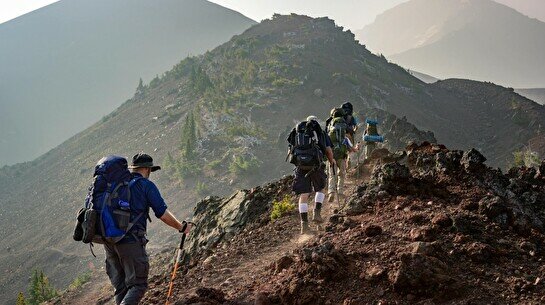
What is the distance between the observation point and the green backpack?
10.4 meters

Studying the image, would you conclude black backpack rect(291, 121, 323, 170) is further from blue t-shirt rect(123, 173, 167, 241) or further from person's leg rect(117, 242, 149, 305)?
person's leg rect(117, 242, 149, 305)

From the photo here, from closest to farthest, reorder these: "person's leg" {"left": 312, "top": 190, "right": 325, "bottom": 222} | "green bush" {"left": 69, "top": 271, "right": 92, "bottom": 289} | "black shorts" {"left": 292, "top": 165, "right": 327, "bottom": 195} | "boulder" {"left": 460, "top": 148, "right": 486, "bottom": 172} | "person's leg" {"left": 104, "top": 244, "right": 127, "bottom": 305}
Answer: "person's leg" {"left": 104, "top": 244, "right": 127, "bottom": 305} → "boulder" {"left": 460, "top": 148, "right": 486, "bottom": 172} → "black shorts" {"left": 292, "top": 165, "right": 327, "bottom": 195} → "person's leg" {"left": 312, "top": 190, "right": 325, "bottom": 222} → "green bush" {"left": 69, "top": 271, "right": 92, "bottom": 289}

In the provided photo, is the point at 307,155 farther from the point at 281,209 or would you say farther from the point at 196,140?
the point at 196,140

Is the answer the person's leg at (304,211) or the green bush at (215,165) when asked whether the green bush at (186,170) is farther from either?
the person's leg at (304,211)

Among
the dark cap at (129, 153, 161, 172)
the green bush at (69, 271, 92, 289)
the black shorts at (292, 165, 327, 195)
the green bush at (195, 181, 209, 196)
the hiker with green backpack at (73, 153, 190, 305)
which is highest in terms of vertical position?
the dark cap at (129, 153, 161, 172)

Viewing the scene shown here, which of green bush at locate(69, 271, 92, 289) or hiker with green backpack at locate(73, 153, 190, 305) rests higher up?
hiker with green backpack at locate(73, 153, 190, 305)

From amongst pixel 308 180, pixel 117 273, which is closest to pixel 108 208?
pixel 117 273

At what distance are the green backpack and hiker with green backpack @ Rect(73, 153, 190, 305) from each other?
5897 mm

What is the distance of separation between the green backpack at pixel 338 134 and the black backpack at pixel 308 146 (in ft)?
7.12

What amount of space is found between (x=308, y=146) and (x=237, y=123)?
49.7m

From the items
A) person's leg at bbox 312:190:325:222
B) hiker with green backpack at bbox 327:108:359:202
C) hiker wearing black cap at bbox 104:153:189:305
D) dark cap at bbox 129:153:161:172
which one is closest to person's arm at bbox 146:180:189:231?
hiker wearing black cap at bbox 104:153:189:305

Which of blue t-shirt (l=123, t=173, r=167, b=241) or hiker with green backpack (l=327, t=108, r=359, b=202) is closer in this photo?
blue t-shirt (l=123, t=173, r=167, b=241)

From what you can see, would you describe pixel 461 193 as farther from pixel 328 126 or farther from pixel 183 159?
pixel 183 159

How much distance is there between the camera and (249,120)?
5862 centimetres
